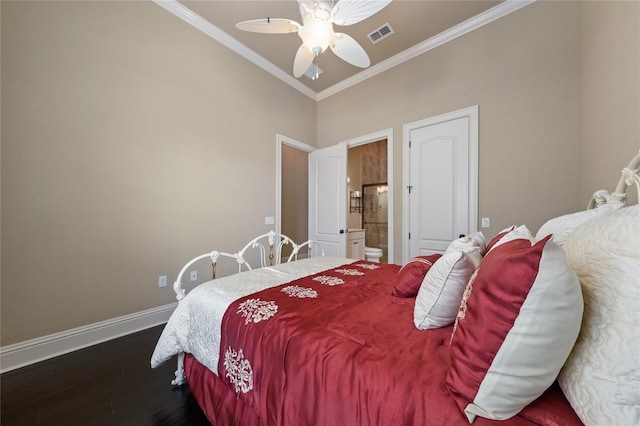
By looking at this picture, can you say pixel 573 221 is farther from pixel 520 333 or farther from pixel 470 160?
pixel 470 160

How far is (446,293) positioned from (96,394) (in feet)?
7.07

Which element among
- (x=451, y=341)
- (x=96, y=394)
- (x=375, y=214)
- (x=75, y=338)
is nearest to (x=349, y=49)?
(x=451, y=341)

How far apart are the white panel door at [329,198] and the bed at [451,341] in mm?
2263

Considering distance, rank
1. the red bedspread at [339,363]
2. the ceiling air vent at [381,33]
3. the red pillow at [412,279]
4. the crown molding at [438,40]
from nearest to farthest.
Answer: the red bedspread at [339,363] → the red pillow at [412,279] → the crown molding at [438,40] → the ceiling air vent at [381,33]

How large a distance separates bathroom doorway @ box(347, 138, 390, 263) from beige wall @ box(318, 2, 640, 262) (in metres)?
2.91

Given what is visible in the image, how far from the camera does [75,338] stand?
1919 mm

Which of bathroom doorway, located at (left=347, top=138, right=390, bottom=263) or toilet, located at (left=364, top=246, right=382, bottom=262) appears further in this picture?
bathroom doorway, located at (left=347, top=138, right=390, bottom=263)

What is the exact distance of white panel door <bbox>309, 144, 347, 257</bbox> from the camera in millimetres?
3609

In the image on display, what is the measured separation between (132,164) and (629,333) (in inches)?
124

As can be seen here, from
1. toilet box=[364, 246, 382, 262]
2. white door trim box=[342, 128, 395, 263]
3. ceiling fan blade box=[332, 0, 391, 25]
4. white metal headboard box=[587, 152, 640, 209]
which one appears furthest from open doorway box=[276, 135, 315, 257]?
white metal headboard box=[587, 152, 640, 209]

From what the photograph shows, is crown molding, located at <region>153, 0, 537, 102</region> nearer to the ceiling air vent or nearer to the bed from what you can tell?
the ceiling air vent

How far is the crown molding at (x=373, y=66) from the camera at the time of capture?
2.45m

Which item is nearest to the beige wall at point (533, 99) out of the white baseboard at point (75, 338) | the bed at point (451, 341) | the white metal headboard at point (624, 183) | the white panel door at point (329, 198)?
the white metal headboard at point (624, 183)

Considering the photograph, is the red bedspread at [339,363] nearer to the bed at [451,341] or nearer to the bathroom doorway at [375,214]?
the bed at [451,341]
